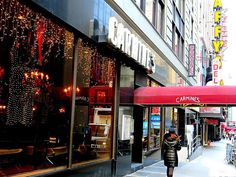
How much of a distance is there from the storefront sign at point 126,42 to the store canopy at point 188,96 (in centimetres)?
113

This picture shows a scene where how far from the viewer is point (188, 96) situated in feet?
43.2

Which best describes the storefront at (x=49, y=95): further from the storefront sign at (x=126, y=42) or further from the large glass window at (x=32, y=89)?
the storefront sign at (x=126, y=42)

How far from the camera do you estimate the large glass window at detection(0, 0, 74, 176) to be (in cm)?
823

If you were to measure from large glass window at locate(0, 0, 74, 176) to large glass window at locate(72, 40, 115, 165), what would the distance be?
431 mm

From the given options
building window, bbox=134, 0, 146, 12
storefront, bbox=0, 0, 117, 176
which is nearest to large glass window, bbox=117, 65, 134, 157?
storefront, bbox=0, 0, 117, 176

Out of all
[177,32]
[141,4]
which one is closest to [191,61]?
[177,32]

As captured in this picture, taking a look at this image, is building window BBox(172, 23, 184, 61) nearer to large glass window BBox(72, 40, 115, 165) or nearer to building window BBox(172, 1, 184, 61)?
building window BBox(172, 1, 184, 61)

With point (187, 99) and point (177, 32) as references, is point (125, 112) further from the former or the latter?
point (177, 32)

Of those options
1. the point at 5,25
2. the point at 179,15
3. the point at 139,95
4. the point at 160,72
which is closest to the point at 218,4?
the point at 179,15

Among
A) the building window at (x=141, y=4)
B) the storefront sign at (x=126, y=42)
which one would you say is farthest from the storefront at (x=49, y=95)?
the building window at (x=141, y=4)

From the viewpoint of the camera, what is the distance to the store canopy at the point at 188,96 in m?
12.7

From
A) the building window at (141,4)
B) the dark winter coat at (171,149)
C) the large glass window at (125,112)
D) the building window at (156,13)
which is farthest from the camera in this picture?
the building window at (156,13)

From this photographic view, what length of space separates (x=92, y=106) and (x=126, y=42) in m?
2.28

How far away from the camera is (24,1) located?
6859 mm
